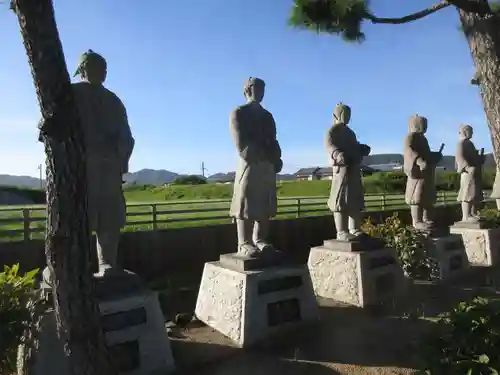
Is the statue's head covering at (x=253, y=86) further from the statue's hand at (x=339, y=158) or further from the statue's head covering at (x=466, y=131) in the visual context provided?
the statue's head covering at (x=466, y=131)

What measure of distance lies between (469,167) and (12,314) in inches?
325

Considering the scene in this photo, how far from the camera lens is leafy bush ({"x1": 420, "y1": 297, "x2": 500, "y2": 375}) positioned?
259 cm

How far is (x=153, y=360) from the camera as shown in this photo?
13.4 feet

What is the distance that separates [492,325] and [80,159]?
2.53 metres

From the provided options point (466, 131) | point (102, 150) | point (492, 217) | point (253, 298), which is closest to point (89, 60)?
point (102, 150)

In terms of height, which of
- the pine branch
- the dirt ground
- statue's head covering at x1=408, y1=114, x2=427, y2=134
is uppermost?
the pine branch

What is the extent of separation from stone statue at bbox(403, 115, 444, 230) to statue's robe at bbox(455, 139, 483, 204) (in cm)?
160

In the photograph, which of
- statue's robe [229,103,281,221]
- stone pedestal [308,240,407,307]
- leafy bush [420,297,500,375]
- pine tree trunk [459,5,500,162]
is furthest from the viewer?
stone pedestal [308,240,407,307]

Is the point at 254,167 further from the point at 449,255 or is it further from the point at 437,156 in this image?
the point at 449,255

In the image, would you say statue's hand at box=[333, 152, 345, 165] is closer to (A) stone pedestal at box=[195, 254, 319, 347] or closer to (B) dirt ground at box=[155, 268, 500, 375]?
(A) stone pedestal at box=[195, 254, 319, 347]

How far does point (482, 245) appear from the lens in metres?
9.13

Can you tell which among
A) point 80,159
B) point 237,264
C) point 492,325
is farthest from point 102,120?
point 492,325

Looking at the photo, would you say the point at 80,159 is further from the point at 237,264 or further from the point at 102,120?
the point at 237,264

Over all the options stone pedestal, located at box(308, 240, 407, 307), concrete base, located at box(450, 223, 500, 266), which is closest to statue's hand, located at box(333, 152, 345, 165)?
stone pedestal, located at box(308, 240, 407, 307)
